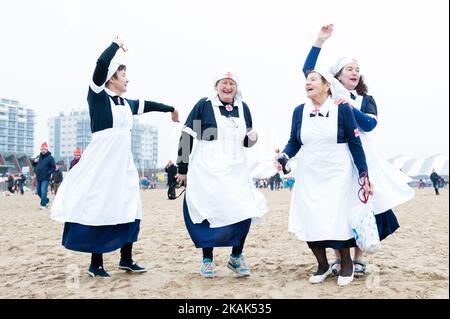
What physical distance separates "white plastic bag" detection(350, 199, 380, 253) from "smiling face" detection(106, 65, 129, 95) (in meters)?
2.36

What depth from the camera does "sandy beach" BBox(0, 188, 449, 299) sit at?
3.17m

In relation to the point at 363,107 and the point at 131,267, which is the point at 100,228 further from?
the point at 363,107

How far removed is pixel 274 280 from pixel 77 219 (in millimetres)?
1757

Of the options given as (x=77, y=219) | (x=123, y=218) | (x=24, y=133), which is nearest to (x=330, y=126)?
(x=123, y=218)

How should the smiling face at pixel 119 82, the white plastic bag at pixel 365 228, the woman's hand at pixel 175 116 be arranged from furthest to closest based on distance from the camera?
the woman's hand at pixel 175 116 < the smiling face at pixel 119 82 < the white plastic bag at pixel 365 228

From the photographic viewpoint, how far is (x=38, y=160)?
11.4 m

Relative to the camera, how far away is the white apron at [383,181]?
364 centimetres

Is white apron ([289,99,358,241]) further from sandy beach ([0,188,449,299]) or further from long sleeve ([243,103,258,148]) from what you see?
long sleeve ([243,103,258,148])

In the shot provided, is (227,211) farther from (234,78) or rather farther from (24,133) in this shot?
(24,133)

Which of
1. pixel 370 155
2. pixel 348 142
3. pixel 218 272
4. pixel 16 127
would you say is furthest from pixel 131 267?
pixel 16 127

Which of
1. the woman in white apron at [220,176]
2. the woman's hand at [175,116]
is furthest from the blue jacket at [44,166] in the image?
the woman in white apron at [220,176]

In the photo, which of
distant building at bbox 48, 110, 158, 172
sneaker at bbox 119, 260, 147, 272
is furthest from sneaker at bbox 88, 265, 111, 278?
distant building at bbox 48, 110, 158, 172

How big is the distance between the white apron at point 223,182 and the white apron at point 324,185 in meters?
0.46

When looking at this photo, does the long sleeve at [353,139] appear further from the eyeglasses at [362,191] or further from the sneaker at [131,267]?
the sneaker at [131,267]
